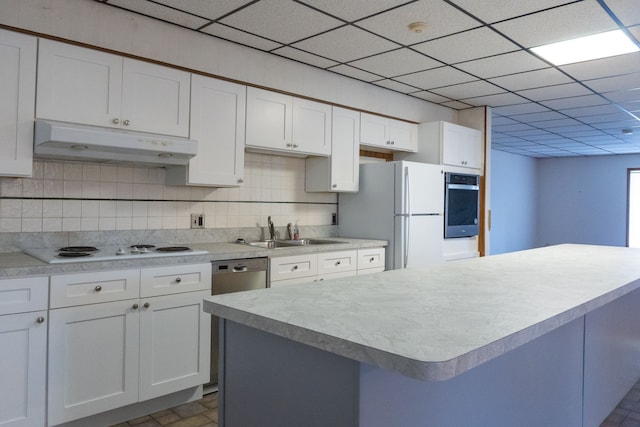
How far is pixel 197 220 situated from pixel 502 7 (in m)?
2.43

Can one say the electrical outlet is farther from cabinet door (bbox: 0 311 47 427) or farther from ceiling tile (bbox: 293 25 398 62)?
ceiling tile (bbox: 293 25 398 62)

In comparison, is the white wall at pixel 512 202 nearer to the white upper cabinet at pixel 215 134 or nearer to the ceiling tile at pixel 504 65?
the ceiling tile at pixel 504 65

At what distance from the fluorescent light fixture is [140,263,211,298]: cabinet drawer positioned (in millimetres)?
2795

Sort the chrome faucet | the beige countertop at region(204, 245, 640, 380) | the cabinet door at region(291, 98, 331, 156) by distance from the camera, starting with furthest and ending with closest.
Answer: the chrome faucet, the cabinet door at region(291, 98, 331, 156), the beige countertop at region(204, 245, 640, 380)

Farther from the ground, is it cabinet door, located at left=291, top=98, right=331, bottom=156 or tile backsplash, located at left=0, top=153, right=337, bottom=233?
cabinet door, located at left=291, top=98, right=331, bottom=156

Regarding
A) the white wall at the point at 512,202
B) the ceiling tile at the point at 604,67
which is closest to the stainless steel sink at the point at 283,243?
the ceiling tile at the point at 604,67

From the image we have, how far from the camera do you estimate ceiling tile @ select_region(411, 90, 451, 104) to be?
4.66 meters

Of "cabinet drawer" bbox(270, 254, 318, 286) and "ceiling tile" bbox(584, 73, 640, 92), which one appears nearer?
"cabinet drawer" bbox(270, 254, 318, 286)

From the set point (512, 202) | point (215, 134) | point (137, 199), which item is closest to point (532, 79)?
point (215, 134)

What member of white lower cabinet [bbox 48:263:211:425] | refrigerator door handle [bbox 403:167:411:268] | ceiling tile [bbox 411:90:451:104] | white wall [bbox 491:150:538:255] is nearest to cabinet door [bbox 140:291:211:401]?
white lower cabinet [bbox 48:263:211:425]

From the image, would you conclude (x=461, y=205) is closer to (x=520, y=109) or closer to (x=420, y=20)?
(x=520, y=109)

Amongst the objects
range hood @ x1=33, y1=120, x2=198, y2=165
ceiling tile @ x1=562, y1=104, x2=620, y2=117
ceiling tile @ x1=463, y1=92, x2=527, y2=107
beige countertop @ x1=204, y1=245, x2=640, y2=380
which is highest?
ceiling tile @ x1=562, y1=104, x2=620, y2=117

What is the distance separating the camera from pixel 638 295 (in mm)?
3088

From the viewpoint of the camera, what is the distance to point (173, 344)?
8.80 ft
